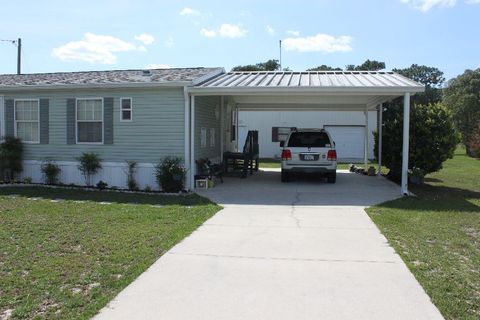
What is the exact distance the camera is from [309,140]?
14.7 meters

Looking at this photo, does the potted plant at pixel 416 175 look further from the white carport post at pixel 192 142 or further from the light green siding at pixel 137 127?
the light green siding at pixel 137 127

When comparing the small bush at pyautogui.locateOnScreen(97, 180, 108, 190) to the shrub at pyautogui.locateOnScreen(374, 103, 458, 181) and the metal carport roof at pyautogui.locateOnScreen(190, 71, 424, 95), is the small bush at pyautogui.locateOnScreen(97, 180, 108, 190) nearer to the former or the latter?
the metal carport roof at pyautogui.locateOnScreen(190, 71, 424, 95)

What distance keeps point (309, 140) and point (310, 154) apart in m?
0.51

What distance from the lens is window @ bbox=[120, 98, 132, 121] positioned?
44.9 ft

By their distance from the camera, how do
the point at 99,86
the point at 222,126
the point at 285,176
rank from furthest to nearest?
the point at 222,126 < the point at 285,176 < the point at 99,86

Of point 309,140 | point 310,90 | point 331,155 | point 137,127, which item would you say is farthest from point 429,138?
point 137,127

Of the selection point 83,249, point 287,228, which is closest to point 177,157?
point 287,228

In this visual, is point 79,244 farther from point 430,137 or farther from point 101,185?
point 430,137

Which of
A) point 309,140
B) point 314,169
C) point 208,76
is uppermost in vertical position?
point 208,76

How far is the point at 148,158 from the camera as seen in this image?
13.6 m

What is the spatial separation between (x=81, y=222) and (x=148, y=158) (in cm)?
511

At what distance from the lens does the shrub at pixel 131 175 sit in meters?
13.6

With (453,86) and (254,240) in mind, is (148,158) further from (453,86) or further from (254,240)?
(453,86)

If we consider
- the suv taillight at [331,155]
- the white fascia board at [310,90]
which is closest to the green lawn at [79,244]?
the white fascia board at [310,90]
